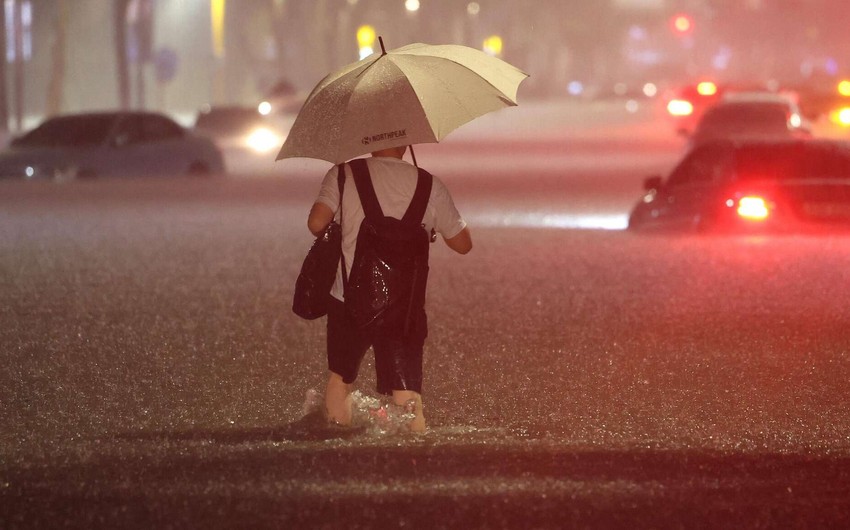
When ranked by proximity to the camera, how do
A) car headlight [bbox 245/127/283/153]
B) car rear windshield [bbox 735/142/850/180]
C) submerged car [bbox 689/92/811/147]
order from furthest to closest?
car headlight [bbox 245/127/283/153], submerged car [bbox 689/92/811/147], car rear windshield [bbox 735/142/850/180]

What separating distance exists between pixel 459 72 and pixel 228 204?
1744cm

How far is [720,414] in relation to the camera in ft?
27.7

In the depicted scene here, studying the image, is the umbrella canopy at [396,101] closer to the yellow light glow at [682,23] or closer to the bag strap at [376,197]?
the bag strap at [376,197]

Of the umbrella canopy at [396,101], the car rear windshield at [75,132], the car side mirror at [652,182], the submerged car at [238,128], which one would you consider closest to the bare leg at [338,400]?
the umbrella canopy at [396,101]

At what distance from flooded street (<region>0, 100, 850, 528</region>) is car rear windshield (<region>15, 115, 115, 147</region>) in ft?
32.8

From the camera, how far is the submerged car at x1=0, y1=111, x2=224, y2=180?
27812 mm

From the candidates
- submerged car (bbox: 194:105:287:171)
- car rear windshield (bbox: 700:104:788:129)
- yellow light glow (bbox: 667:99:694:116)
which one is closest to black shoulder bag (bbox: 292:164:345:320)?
car rear windshield (bbox: 700:104:788:129)

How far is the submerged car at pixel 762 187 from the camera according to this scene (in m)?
16.2

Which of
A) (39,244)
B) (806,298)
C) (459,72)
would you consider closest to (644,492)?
(459,72)

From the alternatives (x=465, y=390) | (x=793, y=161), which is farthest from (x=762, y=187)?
(x=465, y=390)

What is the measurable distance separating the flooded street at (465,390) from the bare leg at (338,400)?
0.10m

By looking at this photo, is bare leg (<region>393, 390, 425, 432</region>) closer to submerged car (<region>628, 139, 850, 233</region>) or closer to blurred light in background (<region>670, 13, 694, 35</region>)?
submerged car (<region>628, 139, 850, 233</region>)

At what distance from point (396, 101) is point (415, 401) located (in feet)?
4.16

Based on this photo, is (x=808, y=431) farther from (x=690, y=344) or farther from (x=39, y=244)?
(x=39, y=244)
